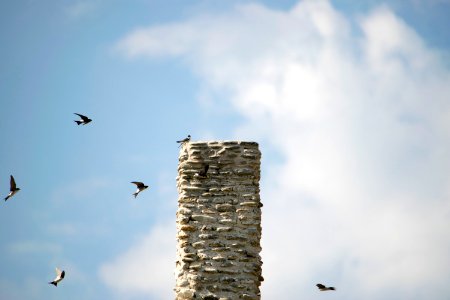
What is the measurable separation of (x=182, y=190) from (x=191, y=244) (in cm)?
96

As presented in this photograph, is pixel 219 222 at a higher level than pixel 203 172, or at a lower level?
lower

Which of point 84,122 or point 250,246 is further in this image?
point 84,122

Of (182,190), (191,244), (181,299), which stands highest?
(182,190)

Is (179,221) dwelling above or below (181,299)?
above

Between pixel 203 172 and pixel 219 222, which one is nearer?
pixel 219 222

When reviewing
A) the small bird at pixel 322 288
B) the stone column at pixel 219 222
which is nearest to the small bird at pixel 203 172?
the stone column at pixel 219 222

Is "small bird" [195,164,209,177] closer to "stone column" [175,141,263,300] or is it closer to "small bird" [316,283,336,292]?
"stone column" [175,141,263,300]

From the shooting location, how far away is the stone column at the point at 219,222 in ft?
40.8

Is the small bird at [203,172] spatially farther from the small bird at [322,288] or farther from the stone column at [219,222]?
the small bird at [322,288]

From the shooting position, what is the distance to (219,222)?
1268cm

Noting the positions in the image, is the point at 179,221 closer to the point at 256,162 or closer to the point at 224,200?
the point at 224,200

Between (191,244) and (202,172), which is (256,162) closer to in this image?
(202,172)

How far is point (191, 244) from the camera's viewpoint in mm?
12672

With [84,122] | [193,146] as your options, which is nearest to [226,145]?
[193,146]
